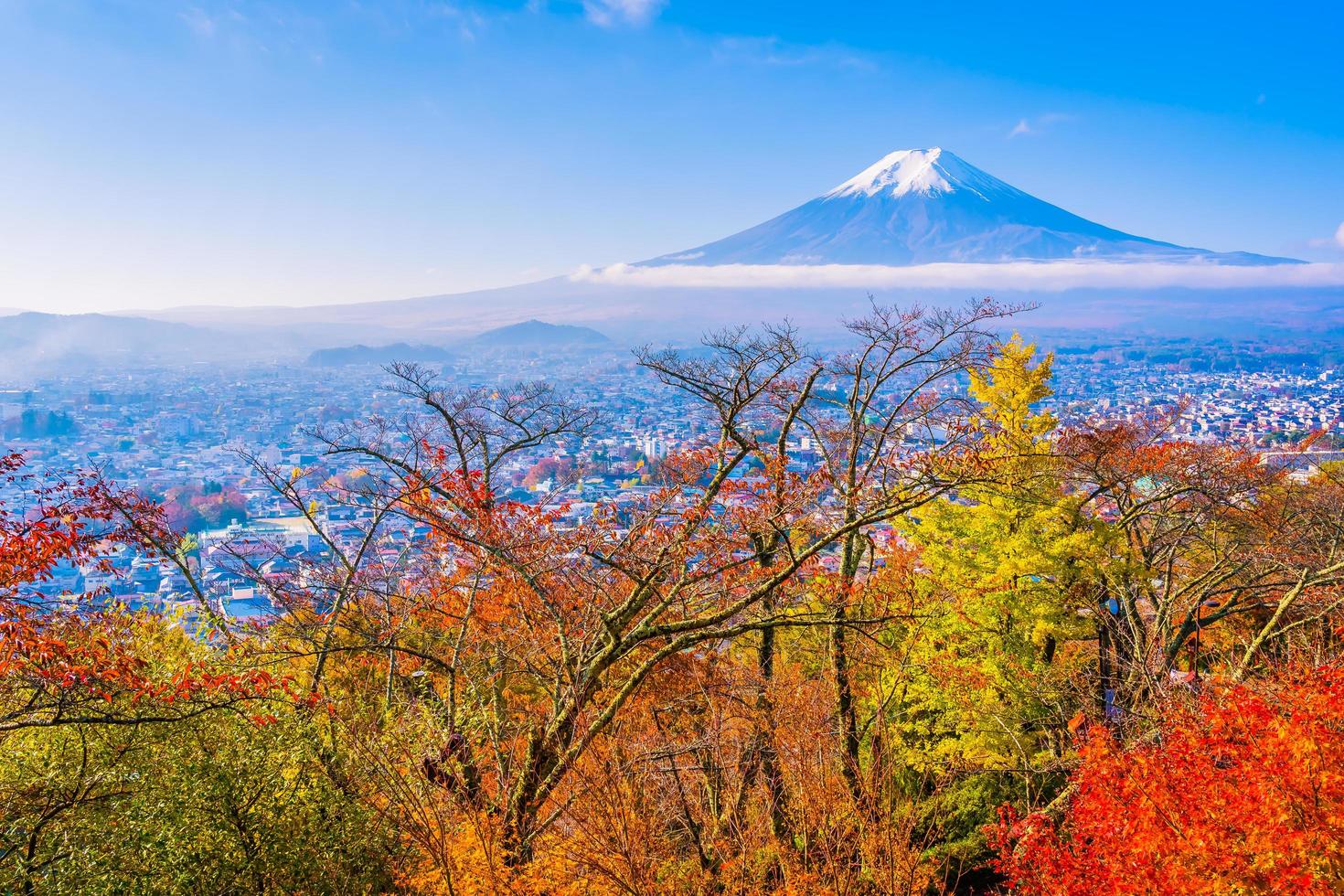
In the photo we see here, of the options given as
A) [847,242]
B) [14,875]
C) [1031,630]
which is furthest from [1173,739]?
[847,242]

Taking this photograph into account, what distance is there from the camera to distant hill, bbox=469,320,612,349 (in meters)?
130

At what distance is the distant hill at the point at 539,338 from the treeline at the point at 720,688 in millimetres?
114067

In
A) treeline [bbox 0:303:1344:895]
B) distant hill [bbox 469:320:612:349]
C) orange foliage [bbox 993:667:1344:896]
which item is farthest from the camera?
distant hill [bbox 469:320:612:349]

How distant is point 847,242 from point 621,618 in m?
158

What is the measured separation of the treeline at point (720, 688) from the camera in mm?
6805

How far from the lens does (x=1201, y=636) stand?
18750 millimetres

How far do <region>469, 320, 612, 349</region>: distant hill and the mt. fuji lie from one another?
34.1 meters

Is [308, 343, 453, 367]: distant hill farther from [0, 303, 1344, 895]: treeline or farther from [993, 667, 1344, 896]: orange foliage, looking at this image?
[993, 667, 1344, 896]: orange foliage

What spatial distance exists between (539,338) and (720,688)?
129 m

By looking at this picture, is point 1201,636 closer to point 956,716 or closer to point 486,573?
point 956,716

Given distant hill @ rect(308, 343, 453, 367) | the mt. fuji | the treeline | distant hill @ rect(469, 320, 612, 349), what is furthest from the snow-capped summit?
the treeline

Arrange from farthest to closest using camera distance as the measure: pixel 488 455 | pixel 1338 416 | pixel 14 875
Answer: pixel 1338 416 < pixel 488 455 < pixel 14 875

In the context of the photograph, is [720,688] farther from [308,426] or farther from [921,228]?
[921,228]

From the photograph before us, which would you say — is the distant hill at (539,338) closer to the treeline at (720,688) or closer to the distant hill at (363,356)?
the distant hill at (363,356)
